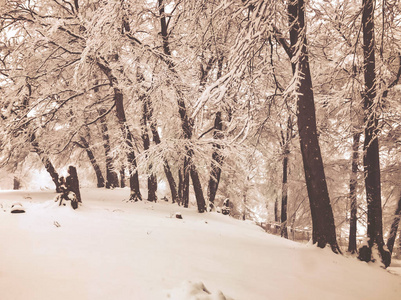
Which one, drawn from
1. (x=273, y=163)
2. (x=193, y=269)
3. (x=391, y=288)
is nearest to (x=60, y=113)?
(x=193, y=269)

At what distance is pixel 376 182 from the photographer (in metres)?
5.96

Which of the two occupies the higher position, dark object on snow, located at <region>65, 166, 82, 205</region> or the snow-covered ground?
dark object on snow, located at <region>65, 166, 82, 205</region>

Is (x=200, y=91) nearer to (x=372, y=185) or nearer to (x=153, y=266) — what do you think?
(x=372, y=185)

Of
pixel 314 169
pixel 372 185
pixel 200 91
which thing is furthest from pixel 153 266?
pixel 200 91

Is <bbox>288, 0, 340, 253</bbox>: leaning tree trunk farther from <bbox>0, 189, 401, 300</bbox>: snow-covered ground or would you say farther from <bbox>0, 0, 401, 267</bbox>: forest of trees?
<bbox>0, 189, 401, 300</bbox>: snow-covered ground

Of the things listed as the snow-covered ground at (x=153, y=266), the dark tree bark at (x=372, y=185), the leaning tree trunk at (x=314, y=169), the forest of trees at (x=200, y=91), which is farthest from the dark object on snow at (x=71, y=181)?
the dark tree bark at (x=372, y=185)

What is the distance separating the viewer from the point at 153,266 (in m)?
3.41

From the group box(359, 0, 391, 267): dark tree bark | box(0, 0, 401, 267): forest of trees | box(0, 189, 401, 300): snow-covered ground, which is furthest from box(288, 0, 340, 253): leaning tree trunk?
box(359, 0, 391, 267): dark tree bark

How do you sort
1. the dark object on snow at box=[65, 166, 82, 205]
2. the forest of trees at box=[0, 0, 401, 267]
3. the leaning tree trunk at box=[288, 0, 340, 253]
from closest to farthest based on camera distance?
the leaning tree trunk at box=[288, 0, 340, 253] → the forest of trees at box=[0, 0, 401, 267] → the dark object on snow at box=[65, 166, 82, 205]

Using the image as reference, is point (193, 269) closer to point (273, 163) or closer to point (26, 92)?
point (26, 92)

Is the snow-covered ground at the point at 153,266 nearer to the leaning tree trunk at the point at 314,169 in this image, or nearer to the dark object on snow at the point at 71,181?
the leaning tree trunk at the point at 314,169

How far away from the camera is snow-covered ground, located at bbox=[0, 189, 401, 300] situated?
2.54 metres

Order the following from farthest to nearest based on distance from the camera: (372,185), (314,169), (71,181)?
(71,181) < (372,185) < (314,169)

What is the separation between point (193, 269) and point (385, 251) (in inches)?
195
